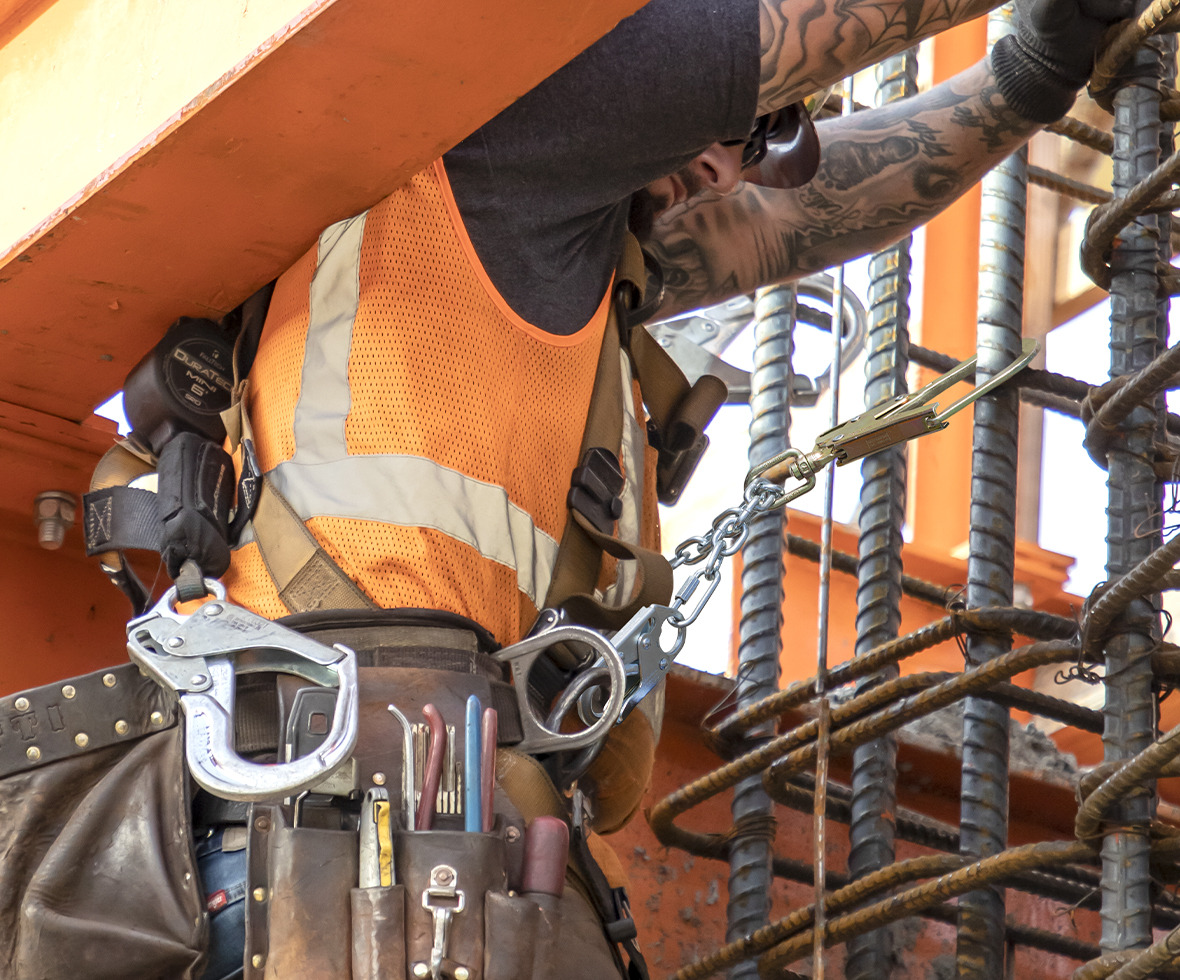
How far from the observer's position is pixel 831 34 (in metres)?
2.76

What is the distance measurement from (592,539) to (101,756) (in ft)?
2.59

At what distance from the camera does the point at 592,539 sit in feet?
8.88

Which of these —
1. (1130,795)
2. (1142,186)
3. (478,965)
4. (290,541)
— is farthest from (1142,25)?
(478,965)

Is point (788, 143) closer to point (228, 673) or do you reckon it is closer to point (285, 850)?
point (228, 673)

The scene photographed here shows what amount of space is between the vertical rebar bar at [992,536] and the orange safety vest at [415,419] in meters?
1.10

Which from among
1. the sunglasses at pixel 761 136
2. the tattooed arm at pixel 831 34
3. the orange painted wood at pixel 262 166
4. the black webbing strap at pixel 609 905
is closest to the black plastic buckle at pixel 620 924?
the black webbing strap at pixel 609 905

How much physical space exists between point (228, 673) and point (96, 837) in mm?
276

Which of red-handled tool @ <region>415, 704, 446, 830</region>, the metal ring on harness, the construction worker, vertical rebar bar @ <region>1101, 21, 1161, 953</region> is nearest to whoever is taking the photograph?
red-handled tool @ <region>415, 704, 446, 830</region>

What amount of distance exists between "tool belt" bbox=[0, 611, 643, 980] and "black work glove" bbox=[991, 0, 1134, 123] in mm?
1647

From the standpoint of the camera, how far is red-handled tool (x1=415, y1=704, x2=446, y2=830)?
225 centimetres

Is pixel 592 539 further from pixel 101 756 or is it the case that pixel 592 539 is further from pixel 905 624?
pixel 905 624

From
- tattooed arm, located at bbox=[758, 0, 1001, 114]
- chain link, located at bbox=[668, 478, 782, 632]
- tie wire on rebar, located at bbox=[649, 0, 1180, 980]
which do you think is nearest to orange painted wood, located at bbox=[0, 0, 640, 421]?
tattooed arm, located at bbox=[758, 0, 1001, 114]

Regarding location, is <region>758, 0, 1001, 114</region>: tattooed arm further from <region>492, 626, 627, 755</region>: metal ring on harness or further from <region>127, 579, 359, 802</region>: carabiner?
<region>127, 579, 359, 802</region>: carabiner

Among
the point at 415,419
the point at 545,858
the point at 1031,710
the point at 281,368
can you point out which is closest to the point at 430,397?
the point at 415,419
